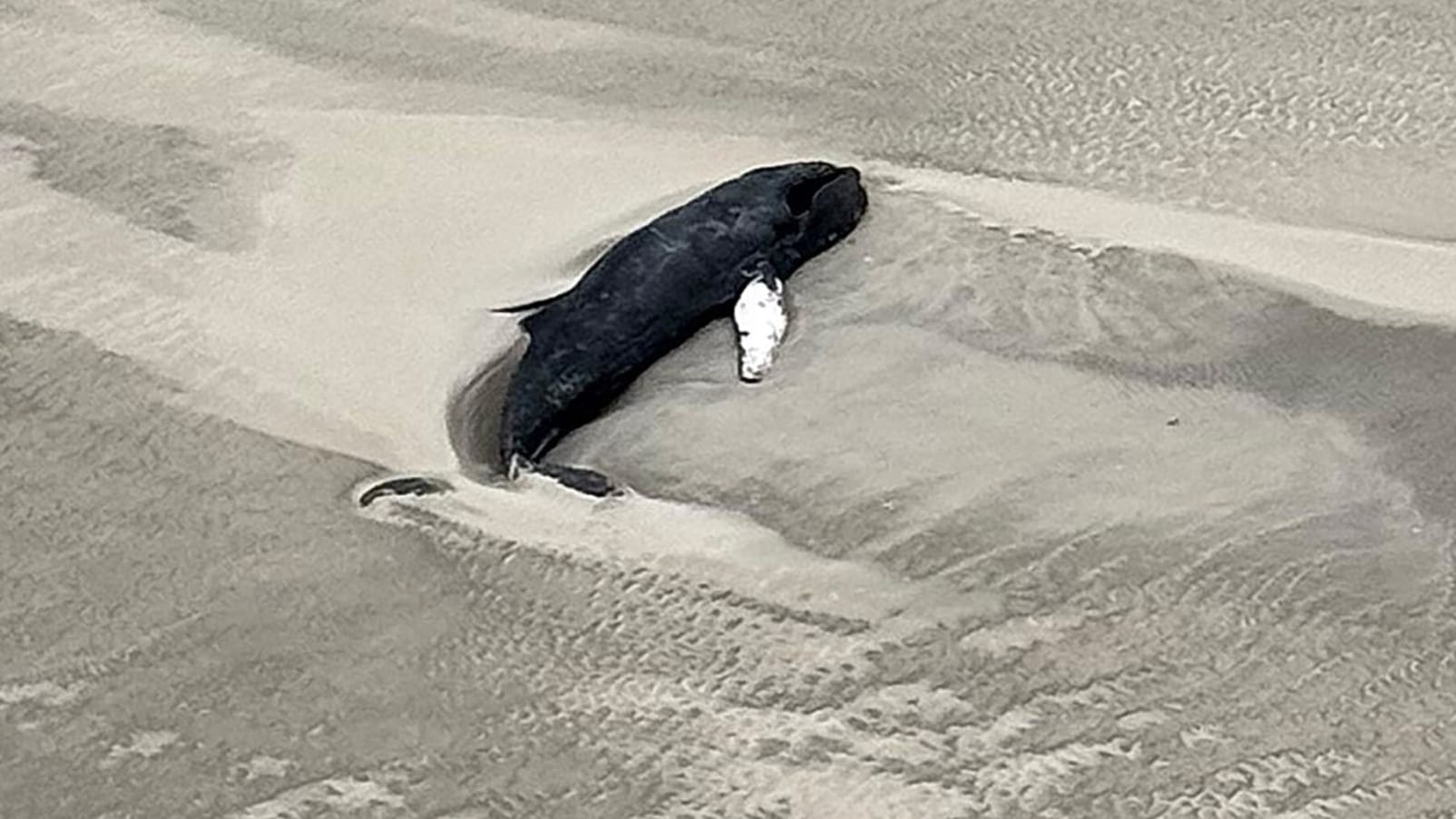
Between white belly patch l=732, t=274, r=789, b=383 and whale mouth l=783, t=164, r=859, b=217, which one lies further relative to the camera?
whale mouth l=783, t=164, r=859, b=217

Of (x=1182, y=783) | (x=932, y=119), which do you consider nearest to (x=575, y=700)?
(x=1182, y=783)

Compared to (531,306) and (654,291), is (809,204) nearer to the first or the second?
(654,291)

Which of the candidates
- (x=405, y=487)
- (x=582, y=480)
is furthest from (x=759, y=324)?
(x=405, y=487)

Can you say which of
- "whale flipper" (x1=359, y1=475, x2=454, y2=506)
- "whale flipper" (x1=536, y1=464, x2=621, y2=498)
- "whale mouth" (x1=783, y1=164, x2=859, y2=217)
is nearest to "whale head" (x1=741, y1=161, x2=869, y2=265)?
"whale mouth" (x1=783, y1=164, x2=859, y2=217)

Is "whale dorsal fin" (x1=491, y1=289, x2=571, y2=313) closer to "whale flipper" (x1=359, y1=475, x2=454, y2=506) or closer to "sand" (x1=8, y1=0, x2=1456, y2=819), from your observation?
"sand" (x1=8, y1=0, x2=1456, y2=819)

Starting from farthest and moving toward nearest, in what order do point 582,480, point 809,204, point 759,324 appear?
point 809,204 < point 759,324 < point 582,480

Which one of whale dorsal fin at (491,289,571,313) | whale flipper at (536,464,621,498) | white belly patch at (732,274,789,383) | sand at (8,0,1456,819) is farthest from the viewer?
whale dorsal fin at (491,289,571,313)
